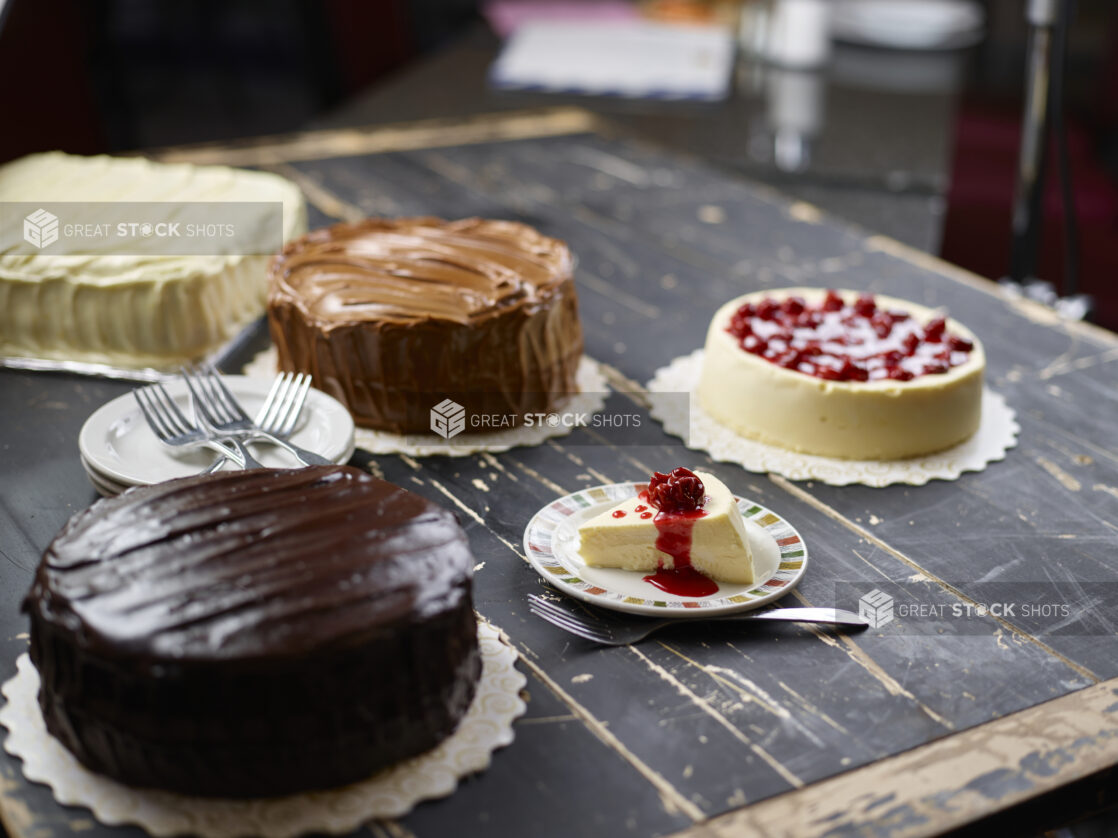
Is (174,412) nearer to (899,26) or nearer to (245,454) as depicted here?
(245,454)

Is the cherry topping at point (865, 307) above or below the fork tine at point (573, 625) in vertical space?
above

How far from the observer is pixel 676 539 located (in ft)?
4.65

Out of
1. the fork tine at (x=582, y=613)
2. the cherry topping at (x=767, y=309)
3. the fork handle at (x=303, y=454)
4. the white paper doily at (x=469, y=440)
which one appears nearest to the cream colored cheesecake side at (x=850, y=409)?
the cherry topping at (x=767, y=309)

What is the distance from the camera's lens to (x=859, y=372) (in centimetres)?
177

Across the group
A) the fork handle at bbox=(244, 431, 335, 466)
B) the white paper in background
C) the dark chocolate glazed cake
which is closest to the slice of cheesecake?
the dark chocolate glazed cake

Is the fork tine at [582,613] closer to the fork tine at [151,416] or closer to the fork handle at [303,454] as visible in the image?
the fork handle at [303,454]

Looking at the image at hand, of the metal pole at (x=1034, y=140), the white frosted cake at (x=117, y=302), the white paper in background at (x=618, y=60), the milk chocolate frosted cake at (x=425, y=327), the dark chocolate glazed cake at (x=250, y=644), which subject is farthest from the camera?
the white paper in background at (x=618, y=60)

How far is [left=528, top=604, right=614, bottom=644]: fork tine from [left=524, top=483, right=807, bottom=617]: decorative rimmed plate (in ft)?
0.09

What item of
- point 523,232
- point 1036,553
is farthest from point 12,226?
point 1036,553

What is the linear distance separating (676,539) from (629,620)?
115 mm

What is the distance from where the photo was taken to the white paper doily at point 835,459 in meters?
1.75

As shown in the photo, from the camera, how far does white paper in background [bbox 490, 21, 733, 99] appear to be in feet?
12.0

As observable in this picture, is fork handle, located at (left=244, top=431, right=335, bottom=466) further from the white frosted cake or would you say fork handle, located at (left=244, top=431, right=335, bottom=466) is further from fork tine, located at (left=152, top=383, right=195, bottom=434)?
the white frosted cake

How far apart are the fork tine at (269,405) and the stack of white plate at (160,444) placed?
26 mm
